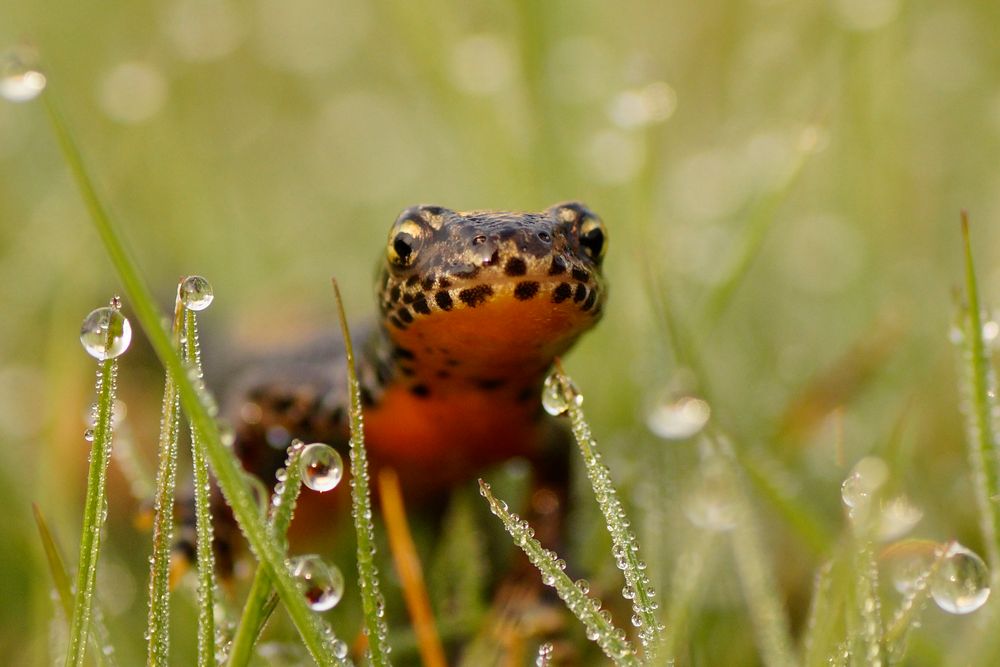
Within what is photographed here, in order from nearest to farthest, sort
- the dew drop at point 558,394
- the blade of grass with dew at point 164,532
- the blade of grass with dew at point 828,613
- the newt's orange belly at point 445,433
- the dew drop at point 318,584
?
the blade of grass with dew at point 164,532 → the blade of grass with dew at point 828,613 → the dew drop at point 318,584 → the dew drop at point 558,394 → the newt's orange belly at point 445,433

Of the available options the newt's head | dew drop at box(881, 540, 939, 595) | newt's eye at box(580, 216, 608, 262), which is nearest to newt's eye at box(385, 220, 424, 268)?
the newt's head

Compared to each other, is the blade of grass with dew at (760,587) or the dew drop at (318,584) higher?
the dew drop at (318,584)

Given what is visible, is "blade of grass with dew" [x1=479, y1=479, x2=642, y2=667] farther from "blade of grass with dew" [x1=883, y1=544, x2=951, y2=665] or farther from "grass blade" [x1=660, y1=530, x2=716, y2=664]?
"blade of grass with dew" [x1=883, y1=544, x2=951, y2=665]

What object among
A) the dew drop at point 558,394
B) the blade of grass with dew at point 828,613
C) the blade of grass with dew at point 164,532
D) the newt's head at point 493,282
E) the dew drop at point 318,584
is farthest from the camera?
the newt's head at point 493,282

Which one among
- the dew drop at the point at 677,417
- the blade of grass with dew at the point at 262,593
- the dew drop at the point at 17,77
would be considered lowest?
the blade of grass with dew at the point at 262,593

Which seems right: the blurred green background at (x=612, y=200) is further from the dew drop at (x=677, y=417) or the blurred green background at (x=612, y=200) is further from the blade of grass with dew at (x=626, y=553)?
the blade of grass with dew at (x=626, y=553)

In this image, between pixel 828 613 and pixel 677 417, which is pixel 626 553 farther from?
pixel 677 417

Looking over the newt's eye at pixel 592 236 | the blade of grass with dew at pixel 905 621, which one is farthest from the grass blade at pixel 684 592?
the newt's eye at pixel 592 236

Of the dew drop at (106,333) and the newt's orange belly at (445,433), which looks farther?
the newt's orange belly at (445,433)
